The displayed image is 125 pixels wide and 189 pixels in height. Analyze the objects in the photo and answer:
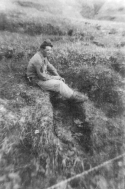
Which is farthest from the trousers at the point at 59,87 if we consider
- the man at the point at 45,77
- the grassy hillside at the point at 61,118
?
the grassy hillside at the point at 61,118

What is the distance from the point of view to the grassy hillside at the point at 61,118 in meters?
3.55

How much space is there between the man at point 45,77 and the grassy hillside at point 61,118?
0.34 metres

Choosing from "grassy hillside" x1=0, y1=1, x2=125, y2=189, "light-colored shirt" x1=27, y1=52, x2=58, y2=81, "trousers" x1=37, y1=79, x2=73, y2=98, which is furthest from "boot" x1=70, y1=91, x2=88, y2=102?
"light-colored shirt" x1=27, y1=52, x2=58, y2=81

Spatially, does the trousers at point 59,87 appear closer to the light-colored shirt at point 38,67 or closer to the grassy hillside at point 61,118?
the light-colored shirt at point 38,67

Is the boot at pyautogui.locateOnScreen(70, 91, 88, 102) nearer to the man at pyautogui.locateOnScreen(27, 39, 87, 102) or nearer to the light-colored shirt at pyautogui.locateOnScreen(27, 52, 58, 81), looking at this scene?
the man at pyautogui.locateOnScreen(27, 39, 87, 102)

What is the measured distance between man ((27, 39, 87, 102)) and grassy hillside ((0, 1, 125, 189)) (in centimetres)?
34

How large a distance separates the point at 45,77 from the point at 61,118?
135 cm

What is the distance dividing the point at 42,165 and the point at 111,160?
1724 mm

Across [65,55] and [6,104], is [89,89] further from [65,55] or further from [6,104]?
[6,104]

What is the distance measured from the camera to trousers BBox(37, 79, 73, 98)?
4.69 metres

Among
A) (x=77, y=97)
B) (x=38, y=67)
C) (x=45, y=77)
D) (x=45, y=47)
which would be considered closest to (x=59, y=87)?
(x=45, y=77)

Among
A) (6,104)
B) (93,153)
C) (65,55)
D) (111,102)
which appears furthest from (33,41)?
(93,153)

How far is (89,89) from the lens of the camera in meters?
5.78

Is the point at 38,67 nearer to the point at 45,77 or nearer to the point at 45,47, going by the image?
the point at 45,77
